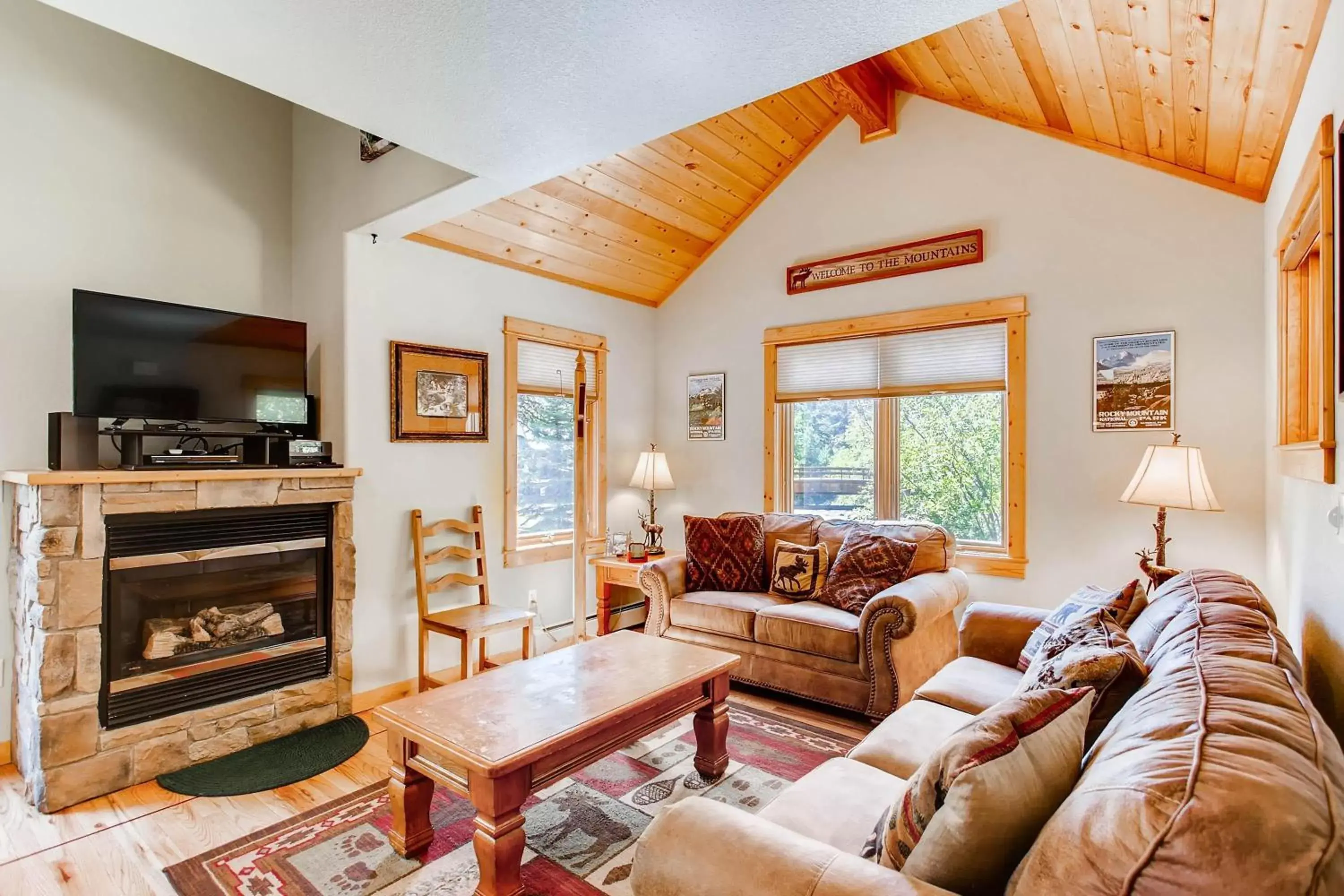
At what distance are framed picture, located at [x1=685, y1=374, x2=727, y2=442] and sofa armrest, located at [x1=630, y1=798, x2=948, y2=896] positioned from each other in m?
3.76

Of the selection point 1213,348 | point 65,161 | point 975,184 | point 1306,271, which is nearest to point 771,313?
point 975,184

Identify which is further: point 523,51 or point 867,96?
point 867,96

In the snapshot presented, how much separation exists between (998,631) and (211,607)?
3397 millimetres

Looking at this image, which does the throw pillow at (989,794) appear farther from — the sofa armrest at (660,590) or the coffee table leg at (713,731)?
the sofa armrest at (660,590)

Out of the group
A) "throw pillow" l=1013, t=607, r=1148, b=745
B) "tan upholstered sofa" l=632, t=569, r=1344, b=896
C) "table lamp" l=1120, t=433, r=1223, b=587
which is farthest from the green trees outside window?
"throw pillow" l=1013, t=607, r=1148, b=745

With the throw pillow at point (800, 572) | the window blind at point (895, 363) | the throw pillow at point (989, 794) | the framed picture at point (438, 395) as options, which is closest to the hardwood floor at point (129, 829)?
the framed picture at point (438, 395)

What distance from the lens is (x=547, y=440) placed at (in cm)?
463

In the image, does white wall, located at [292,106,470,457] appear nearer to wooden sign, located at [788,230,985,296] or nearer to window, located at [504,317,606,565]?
window, located at [504,317,606,565]

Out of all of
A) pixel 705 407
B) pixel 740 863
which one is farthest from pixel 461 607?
pixel 740 863

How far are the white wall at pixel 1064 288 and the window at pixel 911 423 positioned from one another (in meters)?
0.09

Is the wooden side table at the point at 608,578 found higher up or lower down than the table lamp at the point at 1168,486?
lower down

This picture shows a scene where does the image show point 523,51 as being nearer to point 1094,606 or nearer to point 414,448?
point 414,448

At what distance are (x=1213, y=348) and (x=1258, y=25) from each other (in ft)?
5.59

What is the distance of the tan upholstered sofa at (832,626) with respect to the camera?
3.12 m
